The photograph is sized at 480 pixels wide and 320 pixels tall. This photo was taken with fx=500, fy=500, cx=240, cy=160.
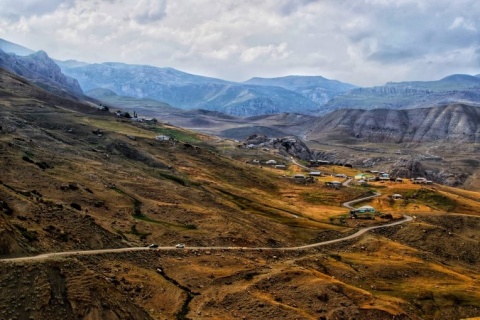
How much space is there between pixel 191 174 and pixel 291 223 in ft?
197

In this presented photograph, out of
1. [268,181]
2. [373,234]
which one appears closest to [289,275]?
[373,234]

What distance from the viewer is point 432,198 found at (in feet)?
602

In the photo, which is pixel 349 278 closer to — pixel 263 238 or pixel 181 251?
pixel 263 238

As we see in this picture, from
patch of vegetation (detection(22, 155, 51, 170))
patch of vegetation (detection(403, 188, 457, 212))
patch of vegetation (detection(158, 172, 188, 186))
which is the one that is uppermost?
patch of vegetation (detection(22, 155, 51, 170))

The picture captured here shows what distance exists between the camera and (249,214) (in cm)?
12725

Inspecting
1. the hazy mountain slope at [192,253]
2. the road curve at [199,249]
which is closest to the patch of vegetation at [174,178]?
the hazy mountain slope at [192,253]

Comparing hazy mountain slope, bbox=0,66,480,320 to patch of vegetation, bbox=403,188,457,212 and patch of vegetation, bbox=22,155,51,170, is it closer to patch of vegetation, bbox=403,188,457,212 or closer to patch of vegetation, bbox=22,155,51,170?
patch of vegetation, bbox=22,155,51,170

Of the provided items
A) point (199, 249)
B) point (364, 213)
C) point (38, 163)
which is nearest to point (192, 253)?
point (199, 249)

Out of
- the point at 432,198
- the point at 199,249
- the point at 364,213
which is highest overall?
the point at 199,249

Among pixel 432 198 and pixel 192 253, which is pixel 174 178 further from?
pixel 432 198

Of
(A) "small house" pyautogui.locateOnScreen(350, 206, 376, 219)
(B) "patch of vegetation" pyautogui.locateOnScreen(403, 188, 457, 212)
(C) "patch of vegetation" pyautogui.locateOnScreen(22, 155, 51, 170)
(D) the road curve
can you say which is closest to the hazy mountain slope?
(C) "patch of vegetation" pyautogui.locateOnScreen(22, 155, 51, 170)

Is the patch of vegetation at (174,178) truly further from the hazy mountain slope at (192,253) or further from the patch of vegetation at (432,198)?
the patch of vegetation at (432,198)

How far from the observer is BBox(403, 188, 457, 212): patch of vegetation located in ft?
582

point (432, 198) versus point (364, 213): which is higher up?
point (364, 213)
